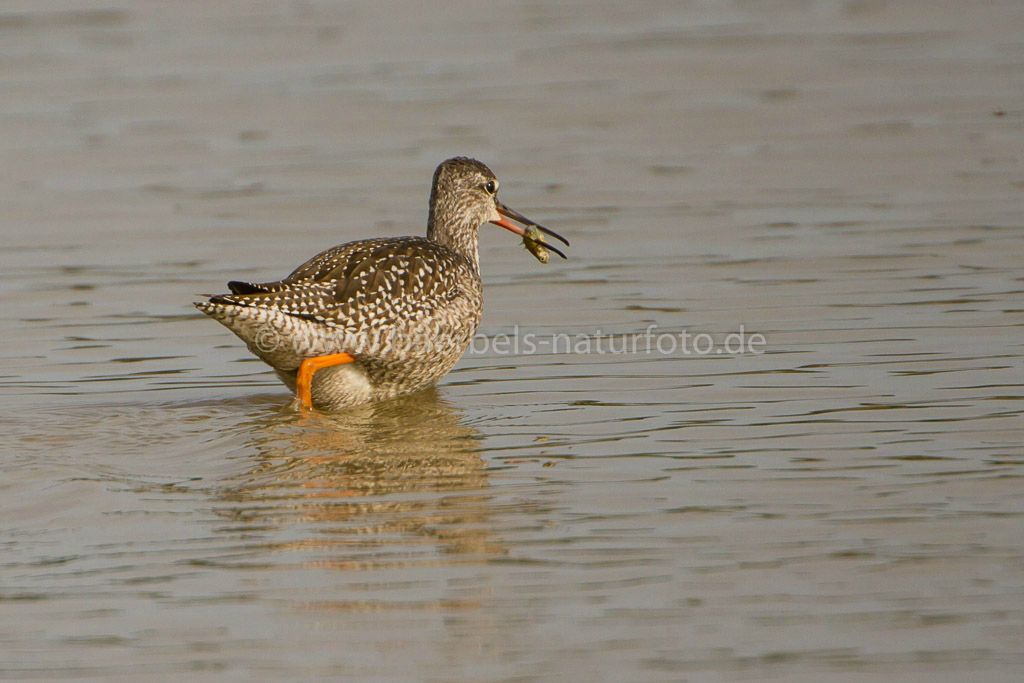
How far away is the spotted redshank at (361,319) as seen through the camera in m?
8.84

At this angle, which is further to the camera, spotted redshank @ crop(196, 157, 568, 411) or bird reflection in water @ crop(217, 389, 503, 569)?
spotted redshank @ crop(196, 157, 568, 411)

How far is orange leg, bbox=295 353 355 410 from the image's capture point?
9180 mm

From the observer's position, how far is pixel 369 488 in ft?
25.0

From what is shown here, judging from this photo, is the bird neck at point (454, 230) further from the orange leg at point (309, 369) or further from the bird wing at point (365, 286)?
the orange leg at point (309, 369)

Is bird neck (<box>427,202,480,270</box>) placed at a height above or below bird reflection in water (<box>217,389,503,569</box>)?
above

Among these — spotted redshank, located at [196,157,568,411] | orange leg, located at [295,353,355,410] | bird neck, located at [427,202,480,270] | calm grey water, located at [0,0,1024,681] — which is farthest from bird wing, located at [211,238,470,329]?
bird neck, located at [427,202,480,270]

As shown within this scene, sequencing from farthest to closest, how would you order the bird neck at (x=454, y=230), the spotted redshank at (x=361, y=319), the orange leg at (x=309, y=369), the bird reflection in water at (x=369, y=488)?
the bird neck at (x=454, y=230) → the orange leg at (x=309, y=369) → the spotted redshank at (x=361, y=319) → the bird reflection in water at (x=369, y=488)

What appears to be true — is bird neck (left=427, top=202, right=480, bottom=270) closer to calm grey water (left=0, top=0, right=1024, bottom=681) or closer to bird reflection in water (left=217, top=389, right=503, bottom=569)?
calm grey water (left=0, top=0, right=1024, bottom=681)

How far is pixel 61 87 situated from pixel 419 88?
4183mm

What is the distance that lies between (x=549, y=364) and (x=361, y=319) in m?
1.46

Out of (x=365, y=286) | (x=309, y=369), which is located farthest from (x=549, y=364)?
(x=309, y=369)

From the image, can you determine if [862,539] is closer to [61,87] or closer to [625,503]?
[625,503]

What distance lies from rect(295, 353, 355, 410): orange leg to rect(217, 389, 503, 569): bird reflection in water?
4.8 inches

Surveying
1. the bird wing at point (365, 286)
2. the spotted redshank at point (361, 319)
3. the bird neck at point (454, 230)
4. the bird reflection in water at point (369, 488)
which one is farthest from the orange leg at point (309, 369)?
the bird neck at point (454, 230)
